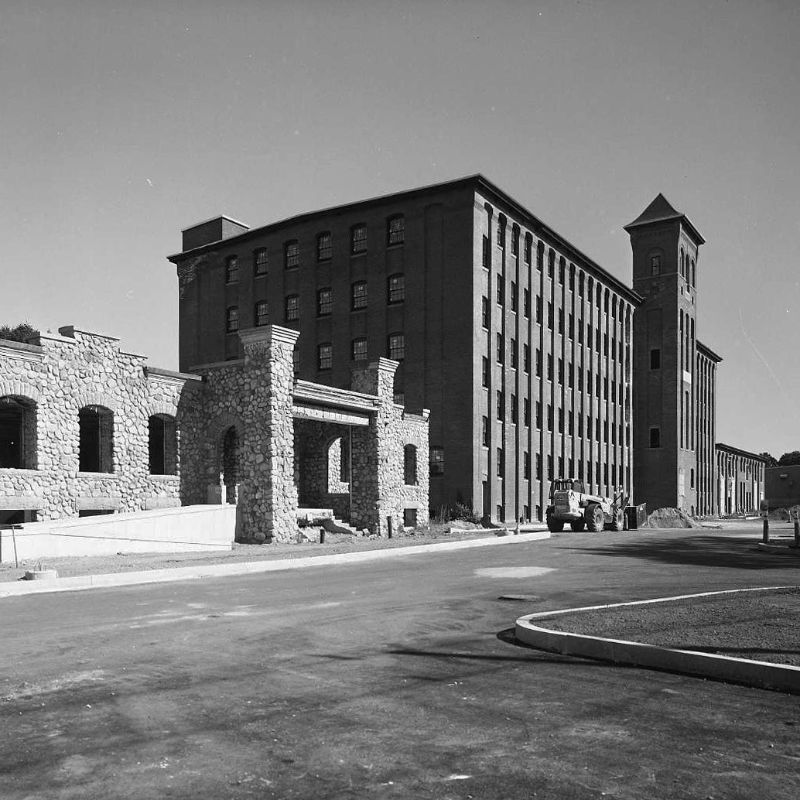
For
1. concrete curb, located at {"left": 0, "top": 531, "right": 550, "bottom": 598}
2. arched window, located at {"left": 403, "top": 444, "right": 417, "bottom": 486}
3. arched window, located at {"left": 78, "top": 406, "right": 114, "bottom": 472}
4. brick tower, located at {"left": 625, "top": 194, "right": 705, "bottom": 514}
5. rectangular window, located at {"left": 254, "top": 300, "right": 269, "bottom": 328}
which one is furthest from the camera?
brick tower, located at {"left": 625, "top": 194, "right": 705, "bottom": 514}

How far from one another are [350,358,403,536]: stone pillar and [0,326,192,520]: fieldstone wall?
867cm

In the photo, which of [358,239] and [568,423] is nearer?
[358,239]

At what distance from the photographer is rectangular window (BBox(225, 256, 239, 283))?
53250mm

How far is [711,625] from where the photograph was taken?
10.1 meters

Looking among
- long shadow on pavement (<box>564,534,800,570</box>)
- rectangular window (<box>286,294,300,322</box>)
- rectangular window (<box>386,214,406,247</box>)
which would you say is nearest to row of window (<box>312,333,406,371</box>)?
rectangular window (<box>286,294,300,322</box>)

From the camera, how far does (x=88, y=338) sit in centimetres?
2559

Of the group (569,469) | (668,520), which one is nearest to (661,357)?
(569,469)

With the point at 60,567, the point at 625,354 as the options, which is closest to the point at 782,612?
the point at 60,567

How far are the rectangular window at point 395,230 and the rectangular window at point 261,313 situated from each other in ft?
30.8

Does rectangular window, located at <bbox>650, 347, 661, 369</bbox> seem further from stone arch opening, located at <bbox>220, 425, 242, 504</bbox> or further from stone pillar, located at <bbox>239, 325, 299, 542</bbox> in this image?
stone pillar, located at <bbox>239, 325, 299, 542</bbox>

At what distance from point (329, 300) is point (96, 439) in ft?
76.1

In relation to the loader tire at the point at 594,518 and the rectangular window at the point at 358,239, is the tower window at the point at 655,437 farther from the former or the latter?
the rectangular window at the point at 358,239

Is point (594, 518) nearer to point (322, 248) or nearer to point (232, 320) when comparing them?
point (322, 248)

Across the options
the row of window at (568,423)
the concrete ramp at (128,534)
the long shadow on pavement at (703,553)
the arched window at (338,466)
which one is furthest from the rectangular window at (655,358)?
the concrete ramp at (128,534)
